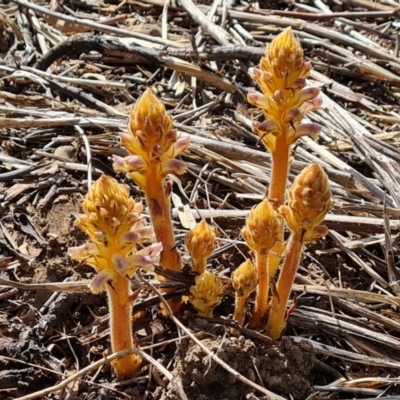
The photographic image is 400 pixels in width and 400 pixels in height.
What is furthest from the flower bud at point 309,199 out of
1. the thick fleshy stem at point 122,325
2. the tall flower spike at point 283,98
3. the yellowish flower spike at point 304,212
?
the thick fleshy stem at point 122,325

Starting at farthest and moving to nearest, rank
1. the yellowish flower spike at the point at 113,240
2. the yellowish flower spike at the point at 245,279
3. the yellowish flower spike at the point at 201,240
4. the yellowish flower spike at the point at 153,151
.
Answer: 1. the yellowish flower spike at the point at 201,240
2. the yellowish flower spike at the point at 245,279
3. the yellowish flower spike at the point at 153,151
4. the yellowish flower spike at the point at 113,240

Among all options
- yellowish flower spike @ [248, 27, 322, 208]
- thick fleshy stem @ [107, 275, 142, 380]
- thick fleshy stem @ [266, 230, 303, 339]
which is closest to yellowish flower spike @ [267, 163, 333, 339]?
thick fleshy stem @ [266, 230, 303, 339]

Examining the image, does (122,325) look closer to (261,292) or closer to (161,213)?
(161,213)

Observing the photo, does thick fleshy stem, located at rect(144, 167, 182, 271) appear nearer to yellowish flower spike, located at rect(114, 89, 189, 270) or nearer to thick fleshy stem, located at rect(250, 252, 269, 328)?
yellowish flower spike, located at rect(114, 89, 189, 270)

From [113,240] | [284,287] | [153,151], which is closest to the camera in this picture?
[113,240]

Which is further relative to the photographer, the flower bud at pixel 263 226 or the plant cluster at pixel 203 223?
the flower bud at pixel 263 226

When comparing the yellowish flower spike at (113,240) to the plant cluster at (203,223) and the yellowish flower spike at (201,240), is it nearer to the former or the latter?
the plant cluster at (203,223)

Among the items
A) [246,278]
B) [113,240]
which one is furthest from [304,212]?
[113,240]
